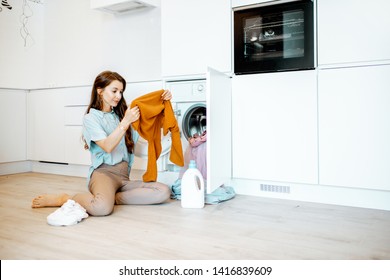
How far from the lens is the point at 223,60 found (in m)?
2.70

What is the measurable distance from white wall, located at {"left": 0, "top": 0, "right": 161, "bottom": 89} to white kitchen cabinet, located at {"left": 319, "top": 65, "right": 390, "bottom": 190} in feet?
5.81

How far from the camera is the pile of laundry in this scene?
2.47 meters

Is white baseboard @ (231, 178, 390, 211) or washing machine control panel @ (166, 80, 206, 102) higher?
washing machine control panel @ (166, 80, 206, 102)

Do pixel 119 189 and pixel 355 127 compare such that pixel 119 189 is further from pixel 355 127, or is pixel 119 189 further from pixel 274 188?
pixel 355 127

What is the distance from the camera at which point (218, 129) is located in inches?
94.7

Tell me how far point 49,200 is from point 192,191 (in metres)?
0.91

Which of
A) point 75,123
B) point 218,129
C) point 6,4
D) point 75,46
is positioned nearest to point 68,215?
point 218,129

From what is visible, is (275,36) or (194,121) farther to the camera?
(194,121)

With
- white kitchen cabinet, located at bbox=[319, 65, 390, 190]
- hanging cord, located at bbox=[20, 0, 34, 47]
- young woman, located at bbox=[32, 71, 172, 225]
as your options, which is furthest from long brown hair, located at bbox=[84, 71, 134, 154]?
hanging cord, located at bbox=[20, 0, 34, 47]

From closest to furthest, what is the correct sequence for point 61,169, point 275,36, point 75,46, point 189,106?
point 275,36, point 189,106, point 61,169, point 75,46

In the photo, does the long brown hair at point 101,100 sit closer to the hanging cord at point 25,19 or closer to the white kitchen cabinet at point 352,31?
the white kitchen cabinet at point 352,31

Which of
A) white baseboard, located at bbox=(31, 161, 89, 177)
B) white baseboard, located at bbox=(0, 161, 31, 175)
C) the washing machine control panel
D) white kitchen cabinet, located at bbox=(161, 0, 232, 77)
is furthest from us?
white baseboard, located at bbox=(0, 161, 31, 175)

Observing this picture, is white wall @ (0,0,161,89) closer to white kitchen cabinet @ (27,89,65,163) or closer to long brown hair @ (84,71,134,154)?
white kitchen cabinet @ (27,89,65,163)

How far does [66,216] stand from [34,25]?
10.6ft
